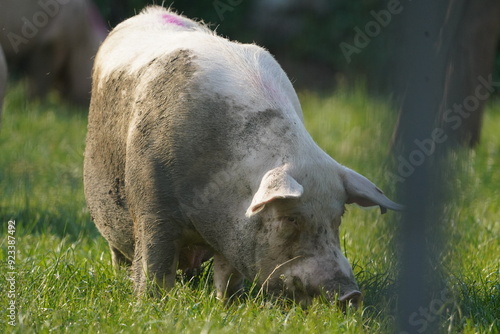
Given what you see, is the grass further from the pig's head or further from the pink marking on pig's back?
the pink marking on pig's back

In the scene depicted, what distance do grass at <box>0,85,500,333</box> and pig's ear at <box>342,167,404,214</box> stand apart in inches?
4.7

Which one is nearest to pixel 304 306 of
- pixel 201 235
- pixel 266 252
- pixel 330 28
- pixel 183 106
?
pixel 266 252

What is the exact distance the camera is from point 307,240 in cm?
373

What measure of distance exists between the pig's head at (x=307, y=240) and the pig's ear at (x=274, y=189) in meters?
0.02

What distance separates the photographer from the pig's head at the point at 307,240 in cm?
368

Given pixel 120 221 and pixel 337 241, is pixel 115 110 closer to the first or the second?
pixel 120 221

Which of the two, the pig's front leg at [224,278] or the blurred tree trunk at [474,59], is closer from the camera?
the pig's front leg at [224,278]

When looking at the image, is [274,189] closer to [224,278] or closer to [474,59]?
[224,278]

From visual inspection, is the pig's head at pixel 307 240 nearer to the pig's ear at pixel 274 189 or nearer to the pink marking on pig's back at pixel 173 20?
the pig's ear at pixel 274 189

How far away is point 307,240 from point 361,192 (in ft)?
1.08

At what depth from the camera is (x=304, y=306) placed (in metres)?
3.77

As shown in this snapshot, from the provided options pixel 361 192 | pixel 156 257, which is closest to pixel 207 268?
pixel 156 257

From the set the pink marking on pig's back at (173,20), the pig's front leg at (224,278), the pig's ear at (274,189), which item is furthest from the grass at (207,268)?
the pink marking on pig's back at (173,20)

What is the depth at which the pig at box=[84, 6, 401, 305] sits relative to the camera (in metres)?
3.72
